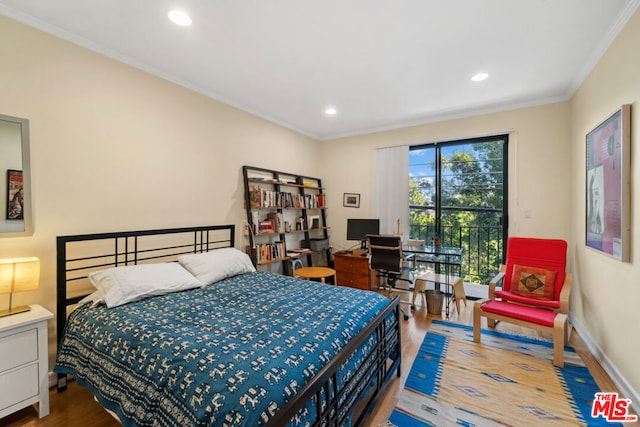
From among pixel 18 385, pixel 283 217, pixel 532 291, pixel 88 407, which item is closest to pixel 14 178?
pixel 18 385

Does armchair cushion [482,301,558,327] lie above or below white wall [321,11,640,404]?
below

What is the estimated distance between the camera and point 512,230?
3.62 meters

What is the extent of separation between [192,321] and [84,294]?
49.9 inches

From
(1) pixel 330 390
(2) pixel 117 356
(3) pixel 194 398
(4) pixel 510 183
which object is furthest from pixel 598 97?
(2) pixel 117 356

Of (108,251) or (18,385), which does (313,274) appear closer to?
(108,251)

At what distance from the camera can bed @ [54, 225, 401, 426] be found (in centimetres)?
112

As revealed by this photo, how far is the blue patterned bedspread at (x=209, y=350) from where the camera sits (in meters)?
1.10

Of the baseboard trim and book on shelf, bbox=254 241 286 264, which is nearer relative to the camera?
the baseboard trim

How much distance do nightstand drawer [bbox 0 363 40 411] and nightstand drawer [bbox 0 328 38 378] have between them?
0.15 feet

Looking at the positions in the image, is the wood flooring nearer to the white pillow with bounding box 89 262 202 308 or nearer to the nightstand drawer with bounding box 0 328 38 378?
the nightstand drawer with bounding box 0 328 38 378

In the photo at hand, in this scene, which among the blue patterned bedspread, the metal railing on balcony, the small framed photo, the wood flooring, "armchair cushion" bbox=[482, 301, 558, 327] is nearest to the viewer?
the blue patterned bedspread

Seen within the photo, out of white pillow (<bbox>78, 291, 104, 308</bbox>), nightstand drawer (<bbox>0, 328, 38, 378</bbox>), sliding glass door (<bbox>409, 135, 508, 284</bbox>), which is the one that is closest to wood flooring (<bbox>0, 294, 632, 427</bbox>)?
nightstand drawer (<bbox>0, 328, 38, 378</bbox>)

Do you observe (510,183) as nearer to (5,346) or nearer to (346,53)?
(346,53)

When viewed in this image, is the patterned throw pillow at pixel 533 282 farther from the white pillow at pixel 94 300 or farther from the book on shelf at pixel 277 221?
the white pillow at pixel 94 300
